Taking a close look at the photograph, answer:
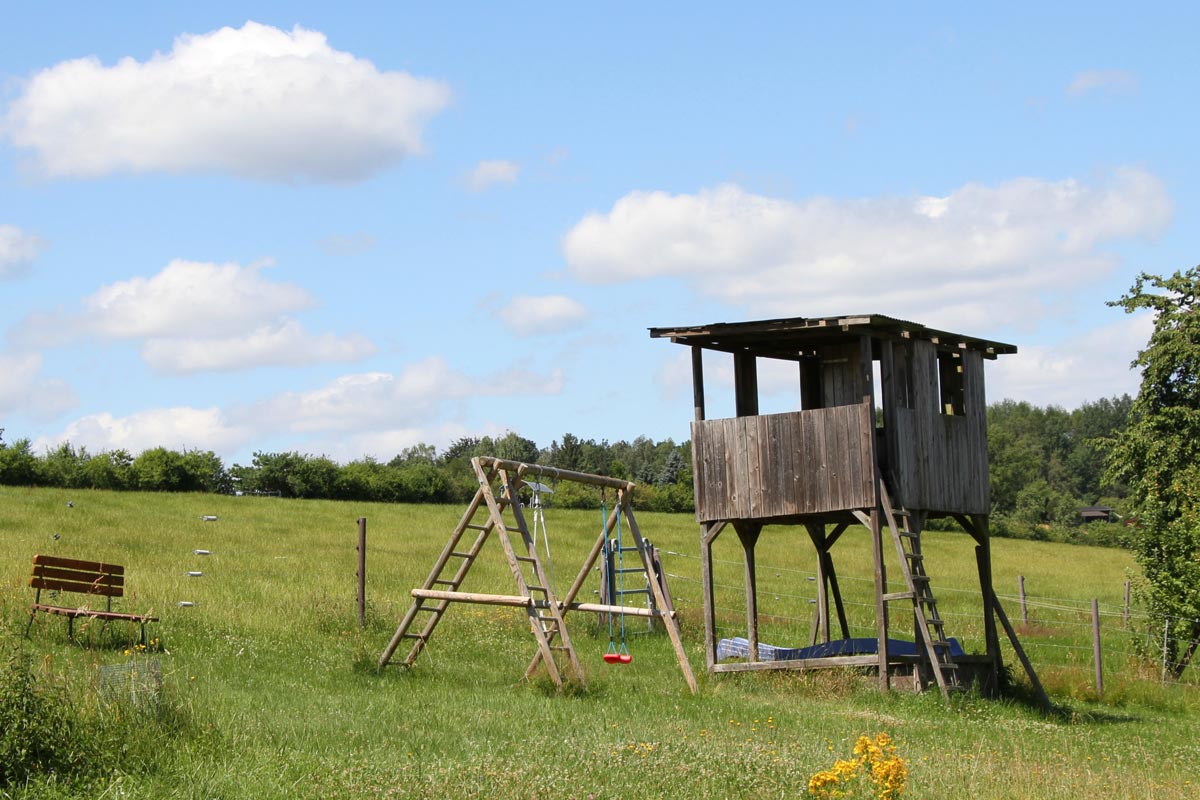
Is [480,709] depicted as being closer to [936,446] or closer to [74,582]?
[74,582]

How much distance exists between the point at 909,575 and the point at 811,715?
5139 mm

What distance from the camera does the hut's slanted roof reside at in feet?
73.9

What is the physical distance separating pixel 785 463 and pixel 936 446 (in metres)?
3.19

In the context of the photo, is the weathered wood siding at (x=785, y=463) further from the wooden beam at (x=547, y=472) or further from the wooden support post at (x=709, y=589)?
the wooden beam at (x=547, y=472)

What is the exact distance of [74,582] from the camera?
20.0 metres

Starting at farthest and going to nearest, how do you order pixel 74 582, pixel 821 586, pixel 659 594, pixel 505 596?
pixel 821 586 < pixel 659 594 < pixel 74 582 < pixel 505 596

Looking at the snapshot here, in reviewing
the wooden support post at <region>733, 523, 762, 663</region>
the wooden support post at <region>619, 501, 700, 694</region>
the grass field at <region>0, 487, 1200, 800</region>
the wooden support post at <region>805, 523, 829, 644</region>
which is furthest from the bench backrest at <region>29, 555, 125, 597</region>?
the wooden support post at <region>805, 523, 829, 644</region>

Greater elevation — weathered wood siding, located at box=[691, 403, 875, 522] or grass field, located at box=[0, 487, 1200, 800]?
weathered wood siding, located at box=[691, 403, 875, 522]

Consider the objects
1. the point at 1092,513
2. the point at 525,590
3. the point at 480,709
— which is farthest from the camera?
the point at 1092,513

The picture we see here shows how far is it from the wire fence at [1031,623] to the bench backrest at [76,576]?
1365cm

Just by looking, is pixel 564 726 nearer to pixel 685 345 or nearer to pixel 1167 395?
pixel 685 345

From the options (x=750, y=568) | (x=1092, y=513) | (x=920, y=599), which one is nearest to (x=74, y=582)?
(x=750, y=568)

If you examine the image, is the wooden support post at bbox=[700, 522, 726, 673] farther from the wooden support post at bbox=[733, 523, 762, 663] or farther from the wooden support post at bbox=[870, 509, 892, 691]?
the wooden support post at bbox=[870, 509, 892, 691]

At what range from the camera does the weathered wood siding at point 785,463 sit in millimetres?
22844
